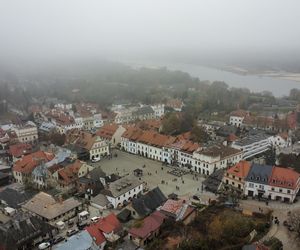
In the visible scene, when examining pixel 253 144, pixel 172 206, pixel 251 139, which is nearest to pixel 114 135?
pixel 251 139

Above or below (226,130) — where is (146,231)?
above

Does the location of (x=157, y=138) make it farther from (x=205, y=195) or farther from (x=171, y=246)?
(x=171, y=246)

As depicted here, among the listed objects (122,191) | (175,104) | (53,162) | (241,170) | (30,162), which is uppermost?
(241,170)

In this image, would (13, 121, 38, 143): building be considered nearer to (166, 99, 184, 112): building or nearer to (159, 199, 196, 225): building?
(166, 99, 184, 112): building

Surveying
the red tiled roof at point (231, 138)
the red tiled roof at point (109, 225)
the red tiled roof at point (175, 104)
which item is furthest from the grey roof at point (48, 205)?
the red tiled roof at point (175, 104)

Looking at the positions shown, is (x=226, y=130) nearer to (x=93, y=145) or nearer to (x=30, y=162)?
(x=93, y=145)

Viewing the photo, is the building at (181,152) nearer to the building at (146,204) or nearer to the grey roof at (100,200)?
the building at (146,204)
